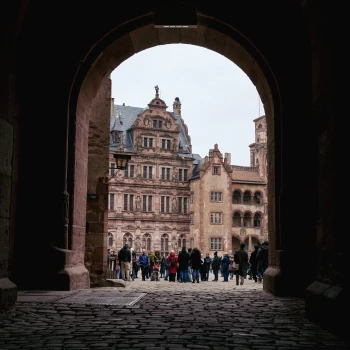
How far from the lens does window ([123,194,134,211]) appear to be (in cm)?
5181

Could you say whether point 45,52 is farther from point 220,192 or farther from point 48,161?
point 220,192

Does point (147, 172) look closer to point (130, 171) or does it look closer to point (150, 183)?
point (150, 183)

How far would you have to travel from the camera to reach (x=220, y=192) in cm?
5572

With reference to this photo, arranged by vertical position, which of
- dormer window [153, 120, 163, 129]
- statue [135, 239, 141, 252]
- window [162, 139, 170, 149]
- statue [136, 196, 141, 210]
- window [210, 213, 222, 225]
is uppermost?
dormer window [153, 120, 163, 129]

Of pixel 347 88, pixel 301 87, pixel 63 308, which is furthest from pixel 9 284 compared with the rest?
pixel 301 87

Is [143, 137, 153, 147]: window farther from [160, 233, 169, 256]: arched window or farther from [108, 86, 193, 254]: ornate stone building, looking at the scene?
[160, 233, 169, 256]: arched window

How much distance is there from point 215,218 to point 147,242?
6769 millimetres

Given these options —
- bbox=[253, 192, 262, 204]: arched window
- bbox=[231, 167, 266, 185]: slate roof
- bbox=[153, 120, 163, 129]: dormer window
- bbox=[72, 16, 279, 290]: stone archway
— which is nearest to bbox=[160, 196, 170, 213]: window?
bbox=[153, 120, 163, 129]: dormer window

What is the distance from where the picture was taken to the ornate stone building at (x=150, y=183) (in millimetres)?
51438

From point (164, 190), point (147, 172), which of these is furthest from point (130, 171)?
point (164, 190)

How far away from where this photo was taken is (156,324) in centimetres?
538

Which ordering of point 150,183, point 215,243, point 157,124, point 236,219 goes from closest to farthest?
1. point 157,124
2. point 150,183
3. point 215,243
4. point 236,219

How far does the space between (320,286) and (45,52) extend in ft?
19.8

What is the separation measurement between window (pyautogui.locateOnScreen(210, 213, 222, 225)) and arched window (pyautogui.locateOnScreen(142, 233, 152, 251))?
601 cm
